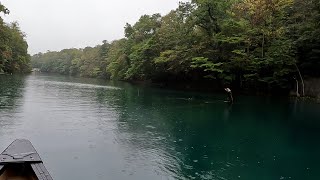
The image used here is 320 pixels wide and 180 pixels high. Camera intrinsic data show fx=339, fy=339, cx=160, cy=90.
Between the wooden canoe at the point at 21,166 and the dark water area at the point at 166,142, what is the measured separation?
2.37m

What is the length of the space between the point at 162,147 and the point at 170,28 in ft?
132

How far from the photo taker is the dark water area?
1020 centimetres

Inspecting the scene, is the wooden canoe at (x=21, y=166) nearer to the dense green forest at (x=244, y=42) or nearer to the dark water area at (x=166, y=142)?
the dark water area at (x=166, y=142)

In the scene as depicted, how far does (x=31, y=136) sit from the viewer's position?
14.1 m

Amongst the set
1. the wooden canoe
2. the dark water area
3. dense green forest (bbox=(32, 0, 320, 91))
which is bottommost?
the dark water area

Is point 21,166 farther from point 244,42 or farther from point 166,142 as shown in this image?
point 244,42

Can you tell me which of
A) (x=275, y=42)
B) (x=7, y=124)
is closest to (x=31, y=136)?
(x=7, y=124)

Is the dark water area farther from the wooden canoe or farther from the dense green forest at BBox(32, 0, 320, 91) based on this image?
the dense green forest at BBox(32, 0, 320, 91)

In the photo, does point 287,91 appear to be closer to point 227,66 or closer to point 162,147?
point 227,66

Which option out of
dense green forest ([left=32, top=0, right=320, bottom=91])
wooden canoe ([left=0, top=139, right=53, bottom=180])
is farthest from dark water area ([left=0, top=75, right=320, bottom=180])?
dense green forest ([left=32, top=0, right=320, bottom=91])

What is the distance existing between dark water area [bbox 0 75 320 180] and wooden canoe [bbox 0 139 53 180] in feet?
7.79

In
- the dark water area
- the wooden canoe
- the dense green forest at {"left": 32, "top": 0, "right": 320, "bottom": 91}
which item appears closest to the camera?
the wooden canoe

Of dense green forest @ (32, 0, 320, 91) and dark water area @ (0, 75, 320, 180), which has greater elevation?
dense green forest @ (32, 0, 320, 91)

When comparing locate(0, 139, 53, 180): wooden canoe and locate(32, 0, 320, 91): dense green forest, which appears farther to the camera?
locate(32, 0, 320, 91): dense green forest
